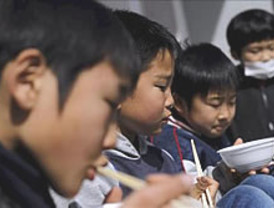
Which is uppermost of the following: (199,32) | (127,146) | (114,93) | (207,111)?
(114,93)

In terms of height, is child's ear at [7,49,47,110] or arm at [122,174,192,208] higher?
child's ear at [7,49,47,110]

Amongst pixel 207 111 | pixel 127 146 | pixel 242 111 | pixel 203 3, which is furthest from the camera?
pixel 203 3

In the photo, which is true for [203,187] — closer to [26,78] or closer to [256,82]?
[26,78]

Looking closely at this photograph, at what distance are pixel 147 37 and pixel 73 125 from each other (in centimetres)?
74

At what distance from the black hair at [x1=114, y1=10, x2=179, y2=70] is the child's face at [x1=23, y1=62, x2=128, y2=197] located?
647mm

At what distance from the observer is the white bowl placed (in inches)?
57.1

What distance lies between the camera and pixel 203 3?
341 centimetres

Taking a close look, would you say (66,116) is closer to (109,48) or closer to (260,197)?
(109,48)

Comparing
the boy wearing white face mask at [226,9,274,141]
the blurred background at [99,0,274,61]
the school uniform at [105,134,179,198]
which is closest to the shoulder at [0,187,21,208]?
the school uniform at [105,134,179,198]

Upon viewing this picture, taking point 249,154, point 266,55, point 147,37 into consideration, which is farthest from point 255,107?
point 147,37

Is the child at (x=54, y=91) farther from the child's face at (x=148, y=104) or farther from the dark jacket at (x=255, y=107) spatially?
the dark jacket at (x=255, y=107)

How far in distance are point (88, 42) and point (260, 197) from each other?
2.52ft

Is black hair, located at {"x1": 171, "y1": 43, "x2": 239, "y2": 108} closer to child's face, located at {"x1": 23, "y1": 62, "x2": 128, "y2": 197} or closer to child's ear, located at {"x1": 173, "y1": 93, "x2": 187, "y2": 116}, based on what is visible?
child's ear, located at {"x1": 173, "y1": 93, "x2": 187, "y2": 116}

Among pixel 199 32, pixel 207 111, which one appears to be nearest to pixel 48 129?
pixel 207 111
